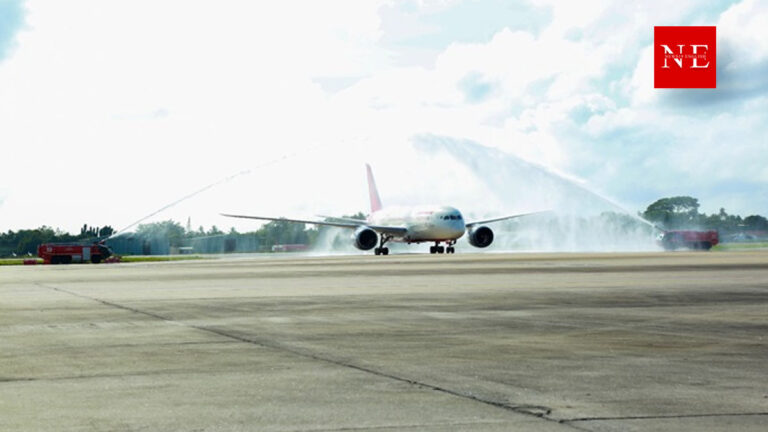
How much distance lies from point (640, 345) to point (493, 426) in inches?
268

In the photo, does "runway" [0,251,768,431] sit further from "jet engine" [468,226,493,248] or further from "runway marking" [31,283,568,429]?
"jet engine" [468,226,493,248]

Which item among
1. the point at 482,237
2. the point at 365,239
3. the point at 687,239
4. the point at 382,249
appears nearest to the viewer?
the point at 482,237

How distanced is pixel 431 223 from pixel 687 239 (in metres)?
31.5

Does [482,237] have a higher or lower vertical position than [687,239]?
lower

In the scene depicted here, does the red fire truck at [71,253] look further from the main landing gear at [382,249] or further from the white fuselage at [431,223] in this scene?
the white fuselage at [431,223]

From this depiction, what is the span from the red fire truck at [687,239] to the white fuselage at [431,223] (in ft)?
84.3

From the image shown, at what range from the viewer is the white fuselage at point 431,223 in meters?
96.9

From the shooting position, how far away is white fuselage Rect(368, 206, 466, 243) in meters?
96.9

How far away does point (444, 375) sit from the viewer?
1179 cm

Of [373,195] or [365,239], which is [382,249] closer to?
[365,239]

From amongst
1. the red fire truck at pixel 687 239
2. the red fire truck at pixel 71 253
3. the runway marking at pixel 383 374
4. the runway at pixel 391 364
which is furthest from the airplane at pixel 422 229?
the runway marking at pixel 383 374

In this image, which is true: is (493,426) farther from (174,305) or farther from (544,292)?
(544,292)

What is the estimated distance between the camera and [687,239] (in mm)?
111562

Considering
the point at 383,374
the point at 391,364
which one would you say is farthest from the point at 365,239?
the point at 383,374
